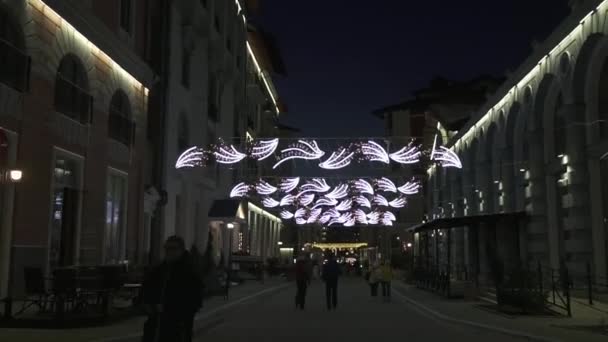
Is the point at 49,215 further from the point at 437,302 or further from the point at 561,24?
the point at 561,24

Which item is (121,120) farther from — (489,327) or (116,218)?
(489,327)

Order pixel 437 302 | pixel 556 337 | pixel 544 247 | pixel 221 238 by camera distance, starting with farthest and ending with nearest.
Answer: pixel 221 238 → pixel 544 247 → pixel 437 302 → pixel 556 337

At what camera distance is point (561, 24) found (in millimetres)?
22656

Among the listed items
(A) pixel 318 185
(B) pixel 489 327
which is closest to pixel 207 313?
(B) pixel 489 327

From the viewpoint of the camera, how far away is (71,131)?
20.0m

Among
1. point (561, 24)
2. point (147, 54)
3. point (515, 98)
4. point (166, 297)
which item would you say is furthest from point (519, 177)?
point (166, 297)

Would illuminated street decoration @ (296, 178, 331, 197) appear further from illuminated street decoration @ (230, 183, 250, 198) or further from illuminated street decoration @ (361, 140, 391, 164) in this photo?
illuminated street decoration @ (361, 140, 391, 164)

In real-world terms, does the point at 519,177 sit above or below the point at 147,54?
below

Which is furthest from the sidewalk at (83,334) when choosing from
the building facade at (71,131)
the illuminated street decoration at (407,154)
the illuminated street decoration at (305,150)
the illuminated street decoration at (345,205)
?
the illuminated street decoration at (345,205)

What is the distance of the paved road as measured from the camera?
43.3 feet

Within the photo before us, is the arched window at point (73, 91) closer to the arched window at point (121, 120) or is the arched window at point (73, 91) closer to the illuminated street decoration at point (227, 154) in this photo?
the arched window at point (121, 120)

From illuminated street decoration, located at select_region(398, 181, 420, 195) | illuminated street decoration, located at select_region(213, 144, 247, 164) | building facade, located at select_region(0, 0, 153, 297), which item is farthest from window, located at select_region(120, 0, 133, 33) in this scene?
illuminated street decoration, located at select_region(398, 181, 420, 195)

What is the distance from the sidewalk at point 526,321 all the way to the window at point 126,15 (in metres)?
14.3

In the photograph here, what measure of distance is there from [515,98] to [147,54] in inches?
613
